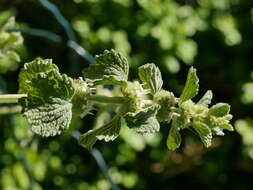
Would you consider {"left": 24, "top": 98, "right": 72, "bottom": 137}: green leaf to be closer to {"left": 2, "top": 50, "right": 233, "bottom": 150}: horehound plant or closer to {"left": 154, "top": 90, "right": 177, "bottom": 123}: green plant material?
{"left": 2, "top": 50, "right": 233, "bottom": 150}: horehound plant

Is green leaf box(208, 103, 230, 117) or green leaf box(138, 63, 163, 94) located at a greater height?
green leaf box(138, 63, 163, 94)

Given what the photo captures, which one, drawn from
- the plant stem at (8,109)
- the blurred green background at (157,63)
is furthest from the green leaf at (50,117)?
the blurred green background at (157,63)

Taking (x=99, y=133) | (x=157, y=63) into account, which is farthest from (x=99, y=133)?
(x=157, y=63)

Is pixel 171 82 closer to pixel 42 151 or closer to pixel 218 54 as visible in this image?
pixel 218 54

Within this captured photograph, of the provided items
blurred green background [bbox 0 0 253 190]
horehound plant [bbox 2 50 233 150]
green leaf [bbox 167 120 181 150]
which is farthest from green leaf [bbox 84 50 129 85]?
blurred green background [bbox 0 0 253 190]

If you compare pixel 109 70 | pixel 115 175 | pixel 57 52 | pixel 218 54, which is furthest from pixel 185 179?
pixel 109 70

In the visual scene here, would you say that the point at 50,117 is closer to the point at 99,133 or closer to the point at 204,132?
the point at 99,133
